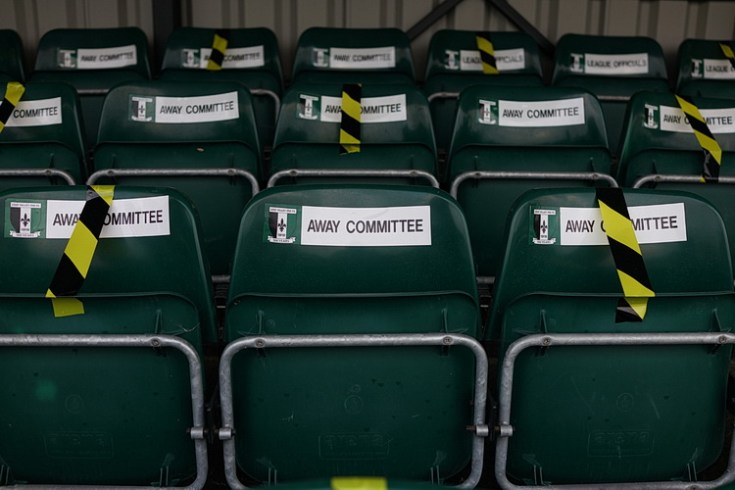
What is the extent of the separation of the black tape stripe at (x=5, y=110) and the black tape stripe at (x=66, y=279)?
145cm

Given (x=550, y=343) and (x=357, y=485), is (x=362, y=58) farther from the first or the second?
(x=357, y=485)

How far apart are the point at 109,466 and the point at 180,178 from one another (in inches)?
43.4

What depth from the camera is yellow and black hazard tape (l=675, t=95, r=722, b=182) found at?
2570 mm

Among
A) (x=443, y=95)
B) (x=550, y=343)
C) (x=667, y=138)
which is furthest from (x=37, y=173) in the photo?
(x=667, y=138)

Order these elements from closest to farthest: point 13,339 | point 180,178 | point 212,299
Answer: point 13,339, point 212,299, point 180,178

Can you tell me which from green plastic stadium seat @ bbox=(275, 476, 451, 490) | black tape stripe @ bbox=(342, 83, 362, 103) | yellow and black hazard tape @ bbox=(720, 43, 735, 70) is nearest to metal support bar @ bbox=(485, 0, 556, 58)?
yellow and black hazard tape @ bbox=(720, 43, 735, 70)

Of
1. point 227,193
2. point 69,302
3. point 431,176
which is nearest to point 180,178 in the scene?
point 227,193

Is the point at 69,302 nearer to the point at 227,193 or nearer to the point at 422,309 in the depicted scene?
the point at 422,309

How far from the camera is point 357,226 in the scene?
1646 millimetres

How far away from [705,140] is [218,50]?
8.83 ft

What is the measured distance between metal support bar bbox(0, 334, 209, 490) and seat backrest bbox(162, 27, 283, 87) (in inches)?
116

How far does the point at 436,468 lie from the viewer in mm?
1635

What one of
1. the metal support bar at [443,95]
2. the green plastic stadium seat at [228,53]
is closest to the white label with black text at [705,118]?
the metal support bar at [443,95]

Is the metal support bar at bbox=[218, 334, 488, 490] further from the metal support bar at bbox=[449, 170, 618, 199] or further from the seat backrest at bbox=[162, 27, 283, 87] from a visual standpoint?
the seat backrest at bbox=[162, 27, 283, 87]
